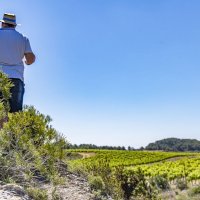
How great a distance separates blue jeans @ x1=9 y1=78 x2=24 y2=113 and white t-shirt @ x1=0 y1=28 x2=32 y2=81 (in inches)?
3.1

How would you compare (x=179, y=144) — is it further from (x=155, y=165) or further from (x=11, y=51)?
(x=11, y=51)

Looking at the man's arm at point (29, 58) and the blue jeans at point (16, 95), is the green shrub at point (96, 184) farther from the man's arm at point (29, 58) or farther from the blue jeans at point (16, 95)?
the man's arm at point (29, 58)

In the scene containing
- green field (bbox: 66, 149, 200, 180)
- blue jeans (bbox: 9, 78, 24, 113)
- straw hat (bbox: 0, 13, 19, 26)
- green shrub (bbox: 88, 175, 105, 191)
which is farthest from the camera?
green field (bbox: 66, 149, 200, 180)

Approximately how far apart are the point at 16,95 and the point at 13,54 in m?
0.54

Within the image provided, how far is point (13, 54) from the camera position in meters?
5.05

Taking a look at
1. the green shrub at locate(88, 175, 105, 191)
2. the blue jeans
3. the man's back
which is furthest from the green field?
the man's back

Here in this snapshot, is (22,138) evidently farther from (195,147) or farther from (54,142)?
(195,147)

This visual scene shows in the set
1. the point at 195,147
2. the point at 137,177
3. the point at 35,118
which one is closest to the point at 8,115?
A: the point at 35,118

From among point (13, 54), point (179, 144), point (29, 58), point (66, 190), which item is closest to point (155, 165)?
point (29, 58)

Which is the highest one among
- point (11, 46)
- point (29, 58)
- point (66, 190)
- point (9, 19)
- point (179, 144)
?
point (179, 144)

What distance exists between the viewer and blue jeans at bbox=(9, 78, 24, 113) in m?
5.03

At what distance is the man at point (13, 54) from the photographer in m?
5.04

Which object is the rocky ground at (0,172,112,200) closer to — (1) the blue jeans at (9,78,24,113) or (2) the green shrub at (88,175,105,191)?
(2) the green shrub at (88,175,105,191)

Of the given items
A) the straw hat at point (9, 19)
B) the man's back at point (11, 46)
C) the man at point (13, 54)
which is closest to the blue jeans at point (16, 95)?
the man at point (13, 54)
